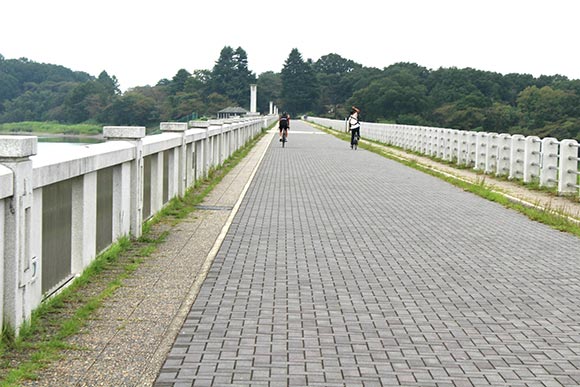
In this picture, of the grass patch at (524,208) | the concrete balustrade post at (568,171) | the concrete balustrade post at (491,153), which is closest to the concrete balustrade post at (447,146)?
the concrete balustrade post at (491,153)

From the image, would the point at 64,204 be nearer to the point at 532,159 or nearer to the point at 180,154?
the point at 180,154

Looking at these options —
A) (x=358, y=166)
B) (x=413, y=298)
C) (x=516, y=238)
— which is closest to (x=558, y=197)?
(x=516, y=238)

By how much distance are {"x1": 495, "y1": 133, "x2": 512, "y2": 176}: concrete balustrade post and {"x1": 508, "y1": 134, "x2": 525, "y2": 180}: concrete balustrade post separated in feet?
2.53

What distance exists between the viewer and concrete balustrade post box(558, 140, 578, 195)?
18734mm

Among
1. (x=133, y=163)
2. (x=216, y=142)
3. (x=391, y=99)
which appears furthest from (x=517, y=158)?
(x=391, y=99)

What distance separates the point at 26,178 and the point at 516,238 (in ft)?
25.4

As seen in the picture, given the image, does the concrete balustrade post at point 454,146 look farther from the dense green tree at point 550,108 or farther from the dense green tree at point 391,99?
the dense green tree at point 391,99

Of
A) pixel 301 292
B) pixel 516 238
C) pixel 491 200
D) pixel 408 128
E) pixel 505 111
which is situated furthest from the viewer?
pixel 505 111

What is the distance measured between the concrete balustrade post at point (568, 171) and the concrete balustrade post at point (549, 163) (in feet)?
3.33

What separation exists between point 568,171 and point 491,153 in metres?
6.86

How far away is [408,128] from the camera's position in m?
42.8

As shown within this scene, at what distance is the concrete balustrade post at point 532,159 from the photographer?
21.5m

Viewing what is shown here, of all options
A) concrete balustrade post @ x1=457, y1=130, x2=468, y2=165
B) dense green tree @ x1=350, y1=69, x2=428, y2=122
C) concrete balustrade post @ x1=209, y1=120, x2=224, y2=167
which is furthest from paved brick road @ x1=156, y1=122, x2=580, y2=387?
dense green tree @ x1=350, y1=69, x2=428, y2=122

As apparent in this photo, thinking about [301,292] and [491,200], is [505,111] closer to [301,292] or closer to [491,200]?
[491,200]
